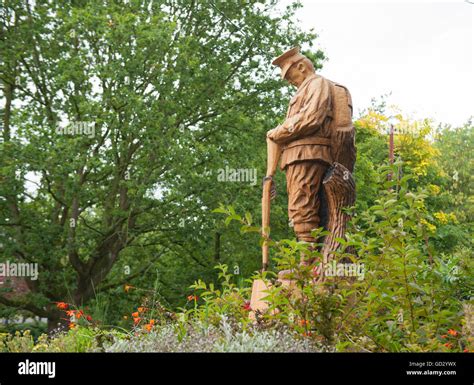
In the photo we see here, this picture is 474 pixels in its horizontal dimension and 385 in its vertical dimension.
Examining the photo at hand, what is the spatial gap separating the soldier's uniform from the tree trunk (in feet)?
0.50

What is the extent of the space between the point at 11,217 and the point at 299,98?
987cm

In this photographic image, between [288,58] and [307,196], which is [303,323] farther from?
[288,58]

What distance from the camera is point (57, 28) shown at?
1577 cm

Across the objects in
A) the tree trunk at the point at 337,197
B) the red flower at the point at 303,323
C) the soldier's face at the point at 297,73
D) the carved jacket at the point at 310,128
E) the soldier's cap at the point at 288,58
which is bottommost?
the red flower at the point at 303,323

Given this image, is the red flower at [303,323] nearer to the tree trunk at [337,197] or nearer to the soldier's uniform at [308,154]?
the tree trunk at [337,197]

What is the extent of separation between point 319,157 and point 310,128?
38 centimetres

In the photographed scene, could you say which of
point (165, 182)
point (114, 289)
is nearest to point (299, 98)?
point (165, 182)

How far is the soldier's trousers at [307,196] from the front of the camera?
7340 mm

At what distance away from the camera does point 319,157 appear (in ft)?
23.8

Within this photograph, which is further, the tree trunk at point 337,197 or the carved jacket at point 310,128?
the carved jacket at point 310,128

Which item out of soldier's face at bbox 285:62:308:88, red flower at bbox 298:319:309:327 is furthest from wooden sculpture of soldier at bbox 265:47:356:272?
red flower at bbox 298:319:309:327

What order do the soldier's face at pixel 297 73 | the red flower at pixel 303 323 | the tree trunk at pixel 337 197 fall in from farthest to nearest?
the soldier's face at pixel 297 73, the tree trunk at pixel 337 197, the red flower at pixel 303 323

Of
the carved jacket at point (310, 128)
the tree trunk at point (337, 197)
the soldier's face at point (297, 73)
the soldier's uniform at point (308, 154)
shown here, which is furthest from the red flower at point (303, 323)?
the soldier's face at point (297, 73)

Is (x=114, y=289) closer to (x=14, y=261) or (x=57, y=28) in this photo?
(x=14, y=261)
